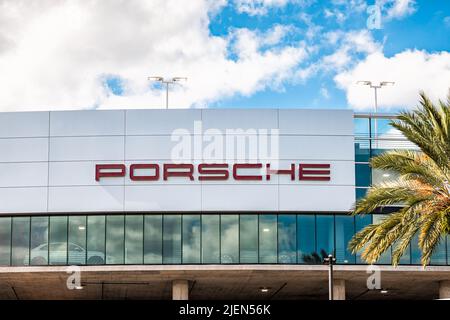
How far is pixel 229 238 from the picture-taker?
39969mm

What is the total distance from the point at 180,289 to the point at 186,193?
582cm

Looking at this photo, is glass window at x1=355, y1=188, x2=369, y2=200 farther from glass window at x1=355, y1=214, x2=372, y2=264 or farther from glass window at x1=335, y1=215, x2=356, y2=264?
glass window at x1=335, y1=215, x2=356, y2=264

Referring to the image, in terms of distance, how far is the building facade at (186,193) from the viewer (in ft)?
131

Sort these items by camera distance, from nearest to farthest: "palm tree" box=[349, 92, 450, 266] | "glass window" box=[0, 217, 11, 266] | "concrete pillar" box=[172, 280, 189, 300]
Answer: "palm tree" box=[349, 92, 450, 266], "glass window" box=[0, 217, 11, 266], "concrete pillar" box=[172, 280, 189, 300]

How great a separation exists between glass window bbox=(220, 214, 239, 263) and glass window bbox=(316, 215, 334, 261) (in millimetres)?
4270

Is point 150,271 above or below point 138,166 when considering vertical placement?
below

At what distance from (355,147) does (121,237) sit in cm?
1314

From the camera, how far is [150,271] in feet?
131

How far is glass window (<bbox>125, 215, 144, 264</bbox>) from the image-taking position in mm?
39875

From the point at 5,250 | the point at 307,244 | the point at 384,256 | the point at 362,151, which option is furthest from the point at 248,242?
the point at 5,250

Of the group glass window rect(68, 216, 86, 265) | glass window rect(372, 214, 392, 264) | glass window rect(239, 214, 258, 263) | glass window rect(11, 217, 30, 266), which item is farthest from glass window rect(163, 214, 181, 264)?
glass window rect(372, 214, 392, 264)

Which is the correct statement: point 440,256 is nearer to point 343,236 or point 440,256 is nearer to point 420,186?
point 343,236
